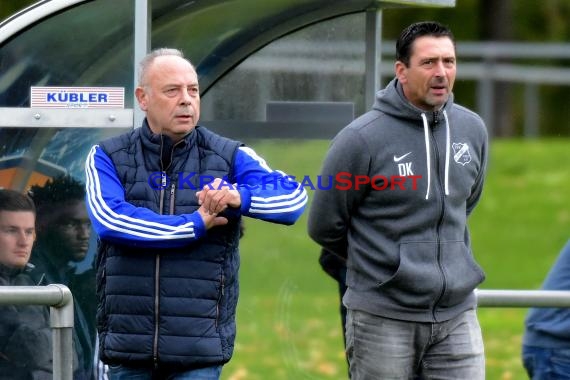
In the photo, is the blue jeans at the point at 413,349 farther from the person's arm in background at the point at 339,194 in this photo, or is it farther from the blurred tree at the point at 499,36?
the blurred tree at the point at 499,36

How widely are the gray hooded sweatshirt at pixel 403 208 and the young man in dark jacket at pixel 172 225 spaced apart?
0.28 meters

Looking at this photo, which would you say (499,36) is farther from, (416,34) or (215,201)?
(215,201)

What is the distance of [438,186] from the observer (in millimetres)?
5129

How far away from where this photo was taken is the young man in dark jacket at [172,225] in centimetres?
481

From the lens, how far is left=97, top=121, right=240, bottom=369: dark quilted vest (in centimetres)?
481

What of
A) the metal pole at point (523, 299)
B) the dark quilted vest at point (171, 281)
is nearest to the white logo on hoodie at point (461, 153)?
the metal pole at point (523, 299)

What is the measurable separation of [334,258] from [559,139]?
56.1ft

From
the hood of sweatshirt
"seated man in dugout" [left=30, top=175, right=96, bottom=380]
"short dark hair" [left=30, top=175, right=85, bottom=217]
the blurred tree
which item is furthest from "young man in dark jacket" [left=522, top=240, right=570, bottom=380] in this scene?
the blurred tree

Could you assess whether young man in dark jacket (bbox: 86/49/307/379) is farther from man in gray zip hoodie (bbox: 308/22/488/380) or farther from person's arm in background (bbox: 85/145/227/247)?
Answer: man in gray zip hoodie (bbox: 308/22/488/380)

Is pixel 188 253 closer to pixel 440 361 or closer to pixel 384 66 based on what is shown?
pixel 440 361

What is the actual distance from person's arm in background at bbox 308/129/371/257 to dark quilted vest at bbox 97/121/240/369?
413 millimetres

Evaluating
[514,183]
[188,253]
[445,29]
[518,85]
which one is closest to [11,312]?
[188,253]

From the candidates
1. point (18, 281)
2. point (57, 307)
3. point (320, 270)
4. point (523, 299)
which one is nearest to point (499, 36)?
point (320, 270)

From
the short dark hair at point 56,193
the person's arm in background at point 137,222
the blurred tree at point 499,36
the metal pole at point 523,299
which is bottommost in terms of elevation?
the metal pole at point 523,299
